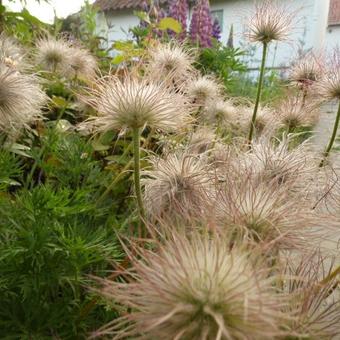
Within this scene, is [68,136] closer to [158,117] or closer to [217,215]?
[158,117]

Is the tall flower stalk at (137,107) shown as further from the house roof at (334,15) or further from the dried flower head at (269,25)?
the house roof at (334,15)

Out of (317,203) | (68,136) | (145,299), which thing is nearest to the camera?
(145,299)

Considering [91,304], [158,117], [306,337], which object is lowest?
[91,304]

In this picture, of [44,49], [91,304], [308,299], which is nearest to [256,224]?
[308,299]

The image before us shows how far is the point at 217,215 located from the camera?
2.43 ft

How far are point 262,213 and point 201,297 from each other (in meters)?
0.26

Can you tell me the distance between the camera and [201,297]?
525 mm

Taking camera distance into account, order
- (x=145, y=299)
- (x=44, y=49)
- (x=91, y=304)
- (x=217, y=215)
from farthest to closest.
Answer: (x=44, y=49) → (x=91, y=304) → (x=217, y=215) → (x=145, y=299)

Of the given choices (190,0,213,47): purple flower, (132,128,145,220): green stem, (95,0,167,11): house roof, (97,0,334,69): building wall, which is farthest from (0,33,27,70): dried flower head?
(95,0,167,11): house roof

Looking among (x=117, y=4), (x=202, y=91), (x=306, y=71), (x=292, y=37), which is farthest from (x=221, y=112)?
(x=117, y=4)

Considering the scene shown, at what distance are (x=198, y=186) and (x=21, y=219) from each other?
0.36 meters

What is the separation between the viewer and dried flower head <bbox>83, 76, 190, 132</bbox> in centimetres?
106

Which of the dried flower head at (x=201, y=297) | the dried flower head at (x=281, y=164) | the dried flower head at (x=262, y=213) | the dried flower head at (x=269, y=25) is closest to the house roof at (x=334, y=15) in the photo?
the dried flower head at (x=269, y=25)

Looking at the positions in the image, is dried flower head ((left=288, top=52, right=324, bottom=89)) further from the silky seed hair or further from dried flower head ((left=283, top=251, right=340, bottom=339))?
dried flower head ((left=283, top=251, right=340, bottom=339))
